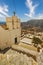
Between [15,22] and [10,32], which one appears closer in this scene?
[10,32]

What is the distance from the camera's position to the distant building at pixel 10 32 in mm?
10000

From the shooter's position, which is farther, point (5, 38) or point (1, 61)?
point (5, 38)

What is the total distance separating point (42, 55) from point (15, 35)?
4.04 m

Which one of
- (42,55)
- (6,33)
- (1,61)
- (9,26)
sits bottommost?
(42,55)

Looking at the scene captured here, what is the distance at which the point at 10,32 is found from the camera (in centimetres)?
1038

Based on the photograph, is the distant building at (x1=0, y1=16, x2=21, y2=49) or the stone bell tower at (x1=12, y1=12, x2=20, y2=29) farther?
the stone bell tower at (x1=12, y1=12, x2=20, y2=29)

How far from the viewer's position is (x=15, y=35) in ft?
36.8

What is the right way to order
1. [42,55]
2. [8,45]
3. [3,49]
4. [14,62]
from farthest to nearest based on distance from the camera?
[8,45] → [3,49] → [42,55] → [14,62]

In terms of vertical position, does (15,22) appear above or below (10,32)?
above

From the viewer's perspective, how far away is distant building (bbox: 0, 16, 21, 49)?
32.8 ft

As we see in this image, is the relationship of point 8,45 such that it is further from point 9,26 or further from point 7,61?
point 7,61

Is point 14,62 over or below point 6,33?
below

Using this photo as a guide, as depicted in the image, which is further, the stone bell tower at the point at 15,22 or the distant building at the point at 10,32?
the stone bell tower at the point at 15,22

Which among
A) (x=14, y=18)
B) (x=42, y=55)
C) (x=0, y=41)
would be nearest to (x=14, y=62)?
(x=42, y=55)
